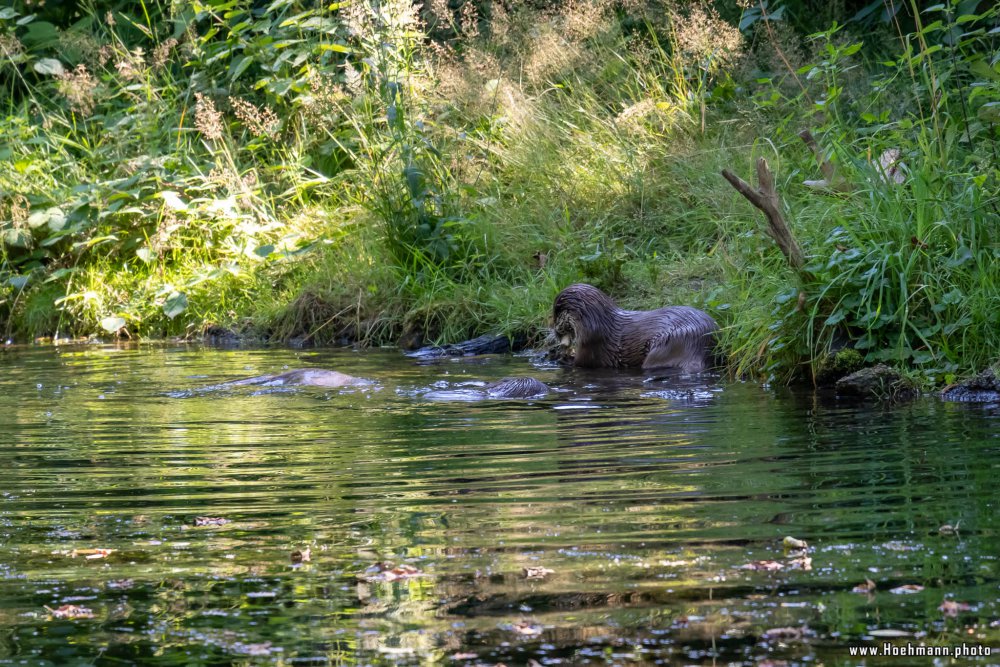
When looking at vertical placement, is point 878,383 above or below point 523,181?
below

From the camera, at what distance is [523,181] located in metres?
11.3

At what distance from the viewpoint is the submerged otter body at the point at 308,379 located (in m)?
7.32

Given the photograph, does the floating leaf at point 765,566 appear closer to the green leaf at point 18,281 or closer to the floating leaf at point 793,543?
the floating leaf at point 793,543

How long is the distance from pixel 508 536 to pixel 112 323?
9.33m

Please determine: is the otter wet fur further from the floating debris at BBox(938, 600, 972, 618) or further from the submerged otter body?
the floating debris at BBox(938, 600, 972, 618)

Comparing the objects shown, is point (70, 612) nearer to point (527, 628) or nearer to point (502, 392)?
point (527, 628)

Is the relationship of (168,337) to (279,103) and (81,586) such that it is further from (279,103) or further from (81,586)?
(81,586)

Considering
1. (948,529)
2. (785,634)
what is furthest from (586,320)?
(785,634)

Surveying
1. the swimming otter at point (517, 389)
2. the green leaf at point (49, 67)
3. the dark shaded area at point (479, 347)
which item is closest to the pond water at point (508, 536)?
the swimming otter at point (517, 389)

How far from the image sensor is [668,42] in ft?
40.8

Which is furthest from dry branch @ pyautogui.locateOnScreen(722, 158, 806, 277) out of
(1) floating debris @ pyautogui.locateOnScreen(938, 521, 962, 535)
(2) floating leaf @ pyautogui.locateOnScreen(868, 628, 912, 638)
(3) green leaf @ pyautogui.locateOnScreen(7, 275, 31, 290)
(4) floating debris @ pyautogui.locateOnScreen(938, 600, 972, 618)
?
(3) green leaf @ pyautogui.locateOnScreen(7, 275, 31, 290)

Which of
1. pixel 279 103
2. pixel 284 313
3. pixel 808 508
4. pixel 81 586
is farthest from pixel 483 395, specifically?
pixel 279 103

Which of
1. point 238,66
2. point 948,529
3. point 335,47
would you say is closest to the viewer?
point 948,529

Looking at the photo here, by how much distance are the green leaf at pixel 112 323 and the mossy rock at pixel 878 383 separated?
774cm
